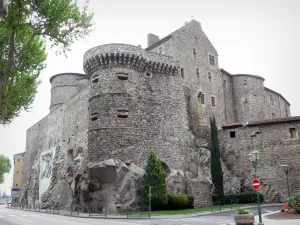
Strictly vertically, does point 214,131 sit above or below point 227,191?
above

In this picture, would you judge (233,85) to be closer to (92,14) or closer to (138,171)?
(138,171)

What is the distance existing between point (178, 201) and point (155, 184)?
2922 mm

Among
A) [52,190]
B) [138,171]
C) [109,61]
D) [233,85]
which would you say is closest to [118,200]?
[138,171]

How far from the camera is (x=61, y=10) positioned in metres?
14.9

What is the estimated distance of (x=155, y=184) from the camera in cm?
2848

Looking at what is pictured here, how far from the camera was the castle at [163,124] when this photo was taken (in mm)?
31328

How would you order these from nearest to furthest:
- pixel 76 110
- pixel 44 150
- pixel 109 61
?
1. pixel 109 61
2. pixel 76 110
3. pixel 44 150

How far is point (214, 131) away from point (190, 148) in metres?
3.81

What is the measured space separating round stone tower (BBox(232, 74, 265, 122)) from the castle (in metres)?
0.21

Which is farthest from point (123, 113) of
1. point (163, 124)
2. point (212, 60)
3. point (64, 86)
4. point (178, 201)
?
point (64, 86)

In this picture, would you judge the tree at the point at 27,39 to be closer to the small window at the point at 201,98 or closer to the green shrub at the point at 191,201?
the green shrub at the point at 191,201

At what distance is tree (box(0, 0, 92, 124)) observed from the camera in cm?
1373

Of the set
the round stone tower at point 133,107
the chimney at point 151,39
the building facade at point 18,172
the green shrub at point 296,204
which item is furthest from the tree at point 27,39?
the building facade at point 18,172

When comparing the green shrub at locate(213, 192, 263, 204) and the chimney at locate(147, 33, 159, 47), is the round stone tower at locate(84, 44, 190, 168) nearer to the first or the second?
the green shrub at locate(213, 192, 263, 204)
